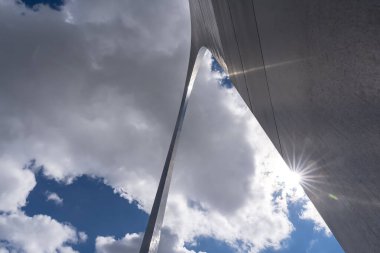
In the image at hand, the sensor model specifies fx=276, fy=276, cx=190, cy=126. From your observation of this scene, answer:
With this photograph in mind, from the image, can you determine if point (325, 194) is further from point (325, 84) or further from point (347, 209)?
point (325, 84)

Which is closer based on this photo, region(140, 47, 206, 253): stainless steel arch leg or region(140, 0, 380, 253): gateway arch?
region(140, 0, 380, 253): gateway arch

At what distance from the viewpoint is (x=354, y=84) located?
158cm

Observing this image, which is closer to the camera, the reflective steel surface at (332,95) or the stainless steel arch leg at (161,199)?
the reflective steel surface at (332,95)

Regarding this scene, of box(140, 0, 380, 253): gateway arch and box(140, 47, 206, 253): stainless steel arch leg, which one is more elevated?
box(140, 47, 206, 253): stainless steel arch leg

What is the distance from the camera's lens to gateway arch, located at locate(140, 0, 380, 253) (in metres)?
1.49

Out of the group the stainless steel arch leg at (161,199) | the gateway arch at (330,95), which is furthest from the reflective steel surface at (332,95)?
the stainless steel arch leg at (161,199)

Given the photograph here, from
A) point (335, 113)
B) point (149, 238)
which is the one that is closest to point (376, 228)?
point (335, 113)

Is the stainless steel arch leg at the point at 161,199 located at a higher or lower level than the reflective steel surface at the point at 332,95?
higher

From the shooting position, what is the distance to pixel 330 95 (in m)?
1.91

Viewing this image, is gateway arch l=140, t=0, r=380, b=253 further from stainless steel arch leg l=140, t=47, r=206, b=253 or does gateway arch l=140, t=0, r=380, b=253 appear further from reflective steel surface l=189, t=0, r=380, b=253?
stainless steel arch leg l=140, t=47, r=206, b=253

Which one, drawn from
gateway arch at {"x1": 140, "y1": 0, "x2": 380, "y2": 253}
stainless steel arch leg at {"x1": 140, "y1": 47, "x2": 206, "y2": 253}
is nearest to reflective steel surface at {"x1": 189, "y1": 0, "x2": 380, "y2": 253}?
gateway arch at {"x1": 140, "y1": 0, "x2": 380, "y2": 253}

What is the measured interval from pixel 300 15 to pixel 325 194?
6.65ft

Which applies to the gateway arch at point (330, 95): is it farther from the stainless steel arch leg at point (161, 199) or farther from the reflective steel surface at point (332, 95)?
the stainless steel arch leg at point (161, 199)

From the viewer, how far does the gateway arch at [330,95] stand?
1.49m
